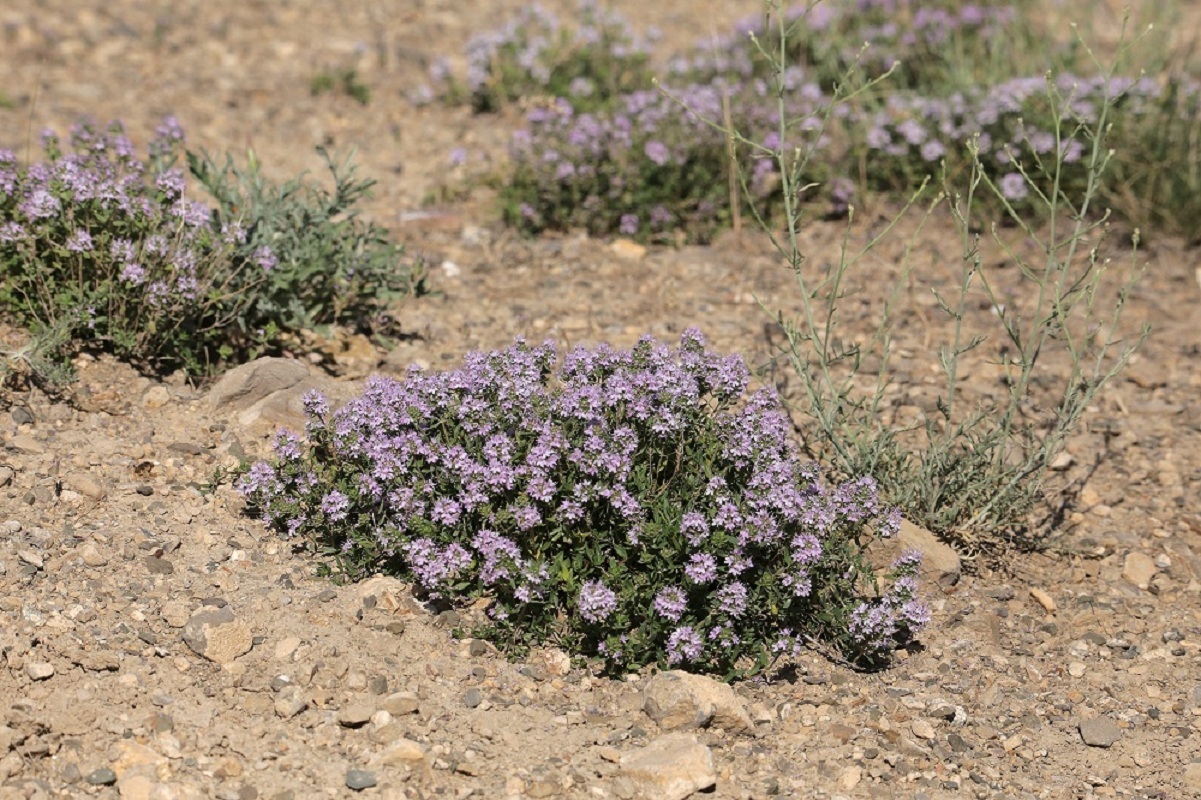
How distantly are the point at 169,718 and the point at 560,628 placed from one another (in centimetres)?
123

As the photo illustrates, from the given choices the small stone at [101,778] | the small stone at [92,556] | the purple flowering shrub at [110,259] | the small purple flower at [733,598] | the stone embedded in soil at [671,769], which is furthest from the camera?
the purple flowering shrub at [110,259]

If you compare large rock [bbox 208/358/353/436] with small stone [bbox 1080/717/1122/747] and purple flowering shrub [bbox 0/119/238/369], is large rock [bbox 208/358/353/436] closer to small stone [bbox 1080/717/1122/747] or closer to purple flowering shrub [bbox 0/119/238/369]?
purple flowering shrub [bbox 0/119/238/369]

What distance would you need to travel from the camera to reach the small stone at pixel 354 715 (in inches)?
156

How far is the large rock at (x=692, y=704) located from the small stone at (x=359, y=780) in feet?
2.80

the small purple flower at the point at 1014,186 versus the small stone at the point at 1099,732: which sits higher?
the small purple flower at the point at 1014,186

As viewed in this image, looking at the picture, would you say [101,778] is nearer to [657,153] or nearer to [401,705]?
[401,705]

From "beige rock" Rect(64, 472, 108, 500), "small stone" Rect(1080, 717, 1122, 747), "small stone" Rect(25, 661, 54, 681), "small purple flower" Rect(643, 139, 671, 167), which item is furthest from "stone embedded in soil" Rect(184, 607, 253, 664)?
"small purple flower" Rect(643, 139, 671, 167)

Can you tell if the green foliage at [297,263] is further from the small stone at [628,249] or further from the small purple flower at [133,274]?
the small stone at [628,249]

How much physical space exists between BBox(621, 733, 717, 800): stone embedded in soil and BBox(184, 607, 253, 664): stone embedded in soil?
48.1 inches

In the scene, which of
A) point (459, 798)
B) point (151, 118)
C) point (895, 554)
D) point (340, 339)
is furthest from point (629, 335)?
point (151, 118)

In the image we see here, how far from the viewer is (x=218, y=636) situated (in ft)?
13.7

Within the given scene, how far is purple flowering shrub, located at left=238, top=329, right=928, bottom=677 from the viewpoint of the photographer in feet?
13.9

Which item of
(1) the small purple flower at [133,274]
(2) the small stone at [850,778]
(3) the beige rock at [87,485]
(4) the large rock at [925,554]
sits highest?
Result: (1) the small purple flower at [133,274]

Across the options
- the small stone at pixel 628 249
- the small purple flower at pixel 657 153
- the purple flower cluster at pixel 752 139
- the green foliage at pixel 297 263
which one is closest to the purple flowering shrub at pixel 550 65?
the purple flower cluster at pixel 752 139
